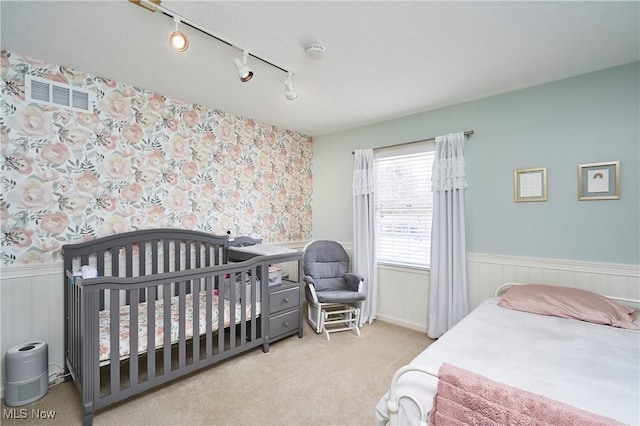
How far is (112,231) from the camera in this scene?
252 centimetres

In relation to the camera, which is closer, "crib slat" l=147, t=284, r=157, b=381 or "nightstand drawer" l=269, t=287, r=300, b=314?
"crib slat" l=147, t=284, r=157, b=381

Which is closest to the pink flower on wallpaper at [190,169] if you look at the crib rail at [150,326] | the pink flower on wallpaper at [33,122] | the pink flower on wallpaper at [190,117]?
the pink flower on wallpaper at [190,117]

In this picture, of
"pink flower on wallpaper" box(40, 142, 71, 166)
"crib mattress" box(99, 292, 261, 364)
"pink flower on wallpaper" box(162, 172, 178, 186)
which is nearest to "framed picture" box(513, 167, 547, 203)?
"crib mattress" box(99, 292, 261, 364)

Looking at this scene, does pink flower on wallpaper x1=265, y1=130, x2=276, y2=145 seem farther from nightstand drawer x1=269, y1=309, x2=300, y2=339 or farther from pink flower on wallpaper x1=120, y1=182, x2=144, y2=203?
nightstand drawer x1=269, y1=309, x2=300, y2=339

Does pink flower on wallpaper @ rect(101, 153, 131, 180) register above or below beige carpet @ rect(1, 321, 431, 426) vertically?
above

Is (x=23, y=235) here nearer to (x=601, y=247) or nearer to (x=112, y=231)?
(x=112, y=231)

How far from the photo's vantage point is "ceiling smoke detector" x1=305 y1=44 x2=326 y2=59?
6.43 feet

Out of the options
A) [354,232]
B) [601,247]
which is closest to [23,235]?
[354,232]

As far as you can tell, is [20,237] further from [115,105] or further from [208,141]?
[208,141]

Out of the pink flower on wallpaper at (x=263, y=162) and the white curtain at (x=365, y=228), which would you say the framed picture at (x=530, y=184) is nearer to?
the white curtain at (x=365, y=228)

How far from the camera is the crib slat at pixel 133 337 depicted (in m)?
1.94

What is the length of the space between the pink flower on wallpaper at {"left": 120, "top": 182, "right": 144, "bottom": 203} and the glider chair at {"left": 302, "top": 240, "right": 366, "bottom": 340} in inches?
70.6

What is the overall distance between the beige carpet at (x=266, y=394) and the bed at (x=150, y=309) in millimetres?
123

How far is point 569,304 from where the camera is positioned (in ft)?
7.00
